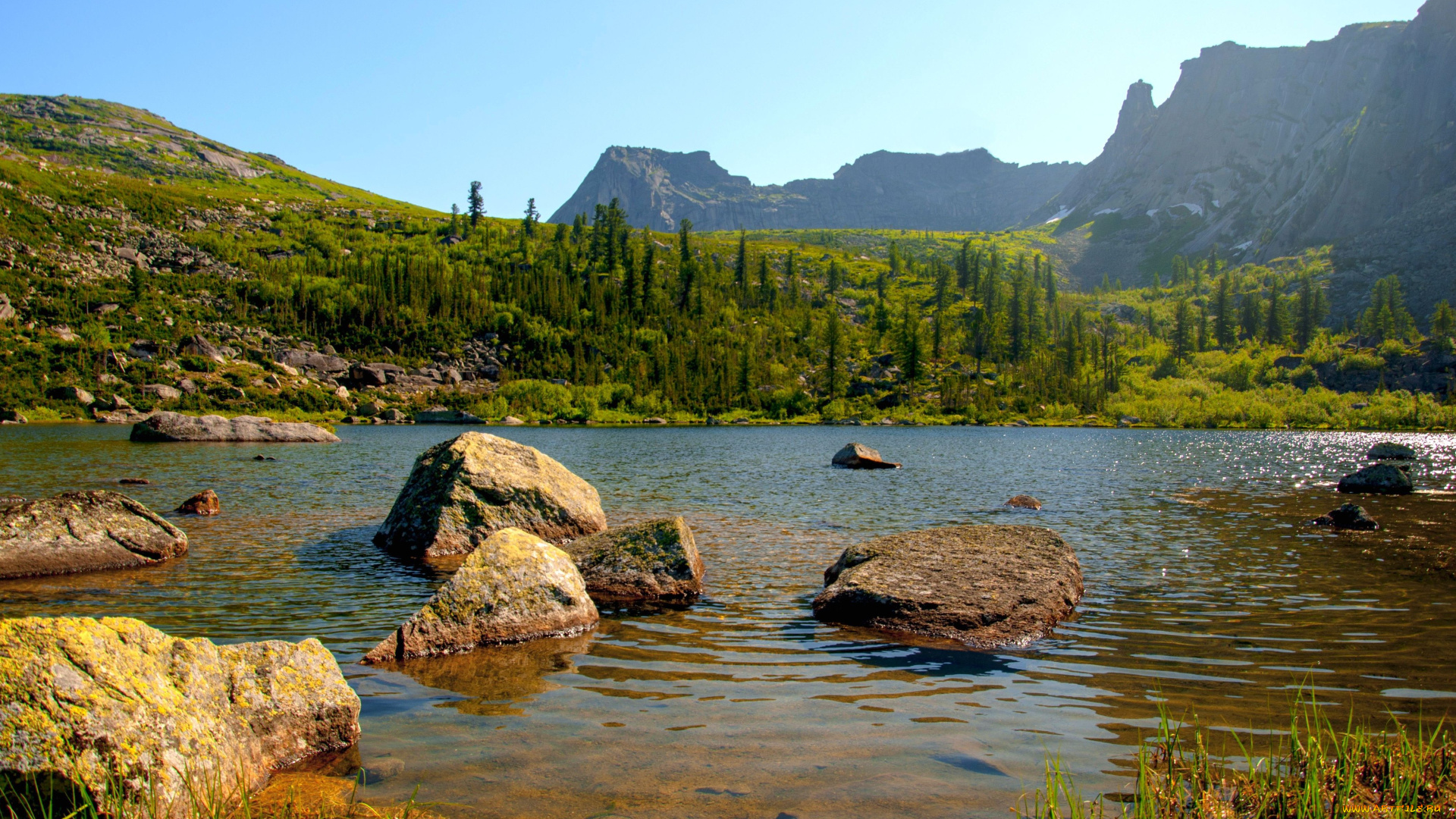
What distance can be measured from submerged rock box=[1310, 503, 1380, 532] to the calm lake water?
97 cm

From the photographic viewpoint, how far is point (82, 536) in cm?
1464

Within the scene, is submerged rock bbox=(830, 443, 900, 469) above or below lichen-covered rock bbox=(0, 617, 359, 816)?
below

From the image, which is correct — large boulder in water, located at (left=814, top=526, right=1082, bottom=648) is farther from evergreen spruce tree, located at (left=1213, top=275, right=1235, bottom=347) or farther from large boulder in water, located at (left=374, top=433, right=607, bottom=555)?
evergreen spruce tree, located at (left=1213, top=275, right=1235, bottom=347)

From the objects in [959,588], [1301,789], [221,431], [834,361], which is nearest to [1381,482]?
[959,588]

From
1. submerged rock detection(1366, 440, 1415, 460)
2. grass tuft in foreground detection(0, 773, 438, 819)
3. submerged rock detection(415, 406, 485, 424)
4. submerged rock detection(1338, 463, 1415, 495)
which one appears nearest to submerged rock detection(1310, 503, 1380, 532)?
submerged rock detection(1338, 463, 1415, 495)

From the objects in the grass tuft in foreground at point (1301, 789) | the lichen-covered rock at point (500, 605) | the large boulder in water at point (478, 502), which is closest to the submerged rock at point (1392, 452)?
the large boulder in water at point (478, 502)

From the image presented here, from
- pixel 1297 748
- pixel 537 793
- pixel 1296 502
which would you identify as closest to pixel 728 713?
pixel 537 793

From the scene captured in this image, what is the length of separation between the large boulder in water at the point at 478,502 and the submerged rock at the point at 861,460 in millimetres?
27067

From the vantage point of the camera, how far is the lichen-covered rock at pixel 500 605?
9.70m

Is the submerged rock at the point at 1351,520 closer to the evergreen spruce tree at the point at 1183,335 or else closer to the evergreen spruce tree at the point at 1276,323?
the evergreen spruce tree at the point at 1183,335

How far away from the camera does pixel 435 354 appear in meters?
146

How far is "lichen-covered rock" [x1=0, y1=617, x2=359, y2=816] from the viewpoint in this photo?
4.61 m

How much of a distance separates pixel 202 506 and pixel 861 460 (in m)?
33.7

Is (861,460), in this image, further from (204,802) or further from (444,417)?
(444,417)
